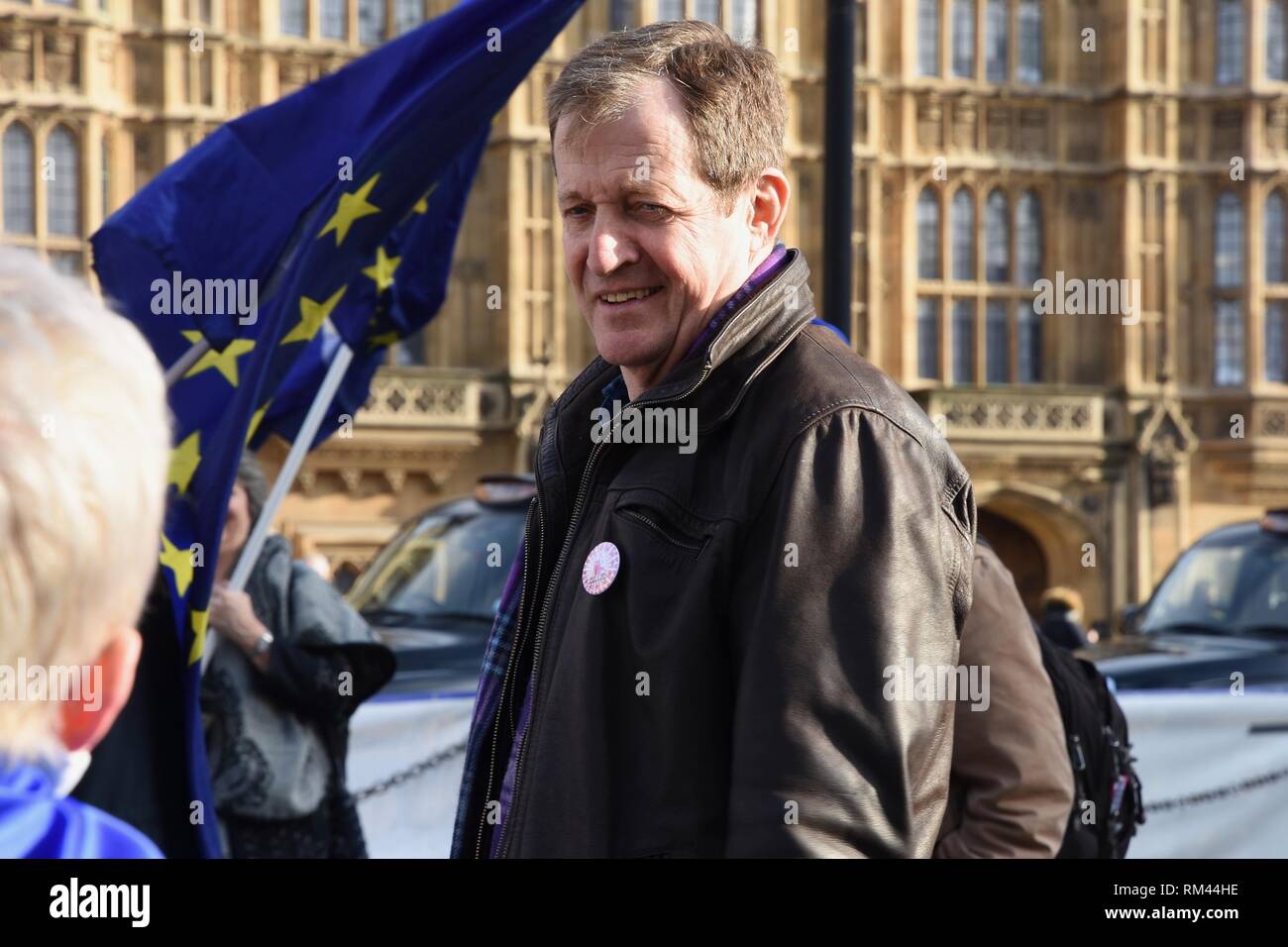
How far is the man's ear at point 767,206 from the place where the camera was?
1856 mm

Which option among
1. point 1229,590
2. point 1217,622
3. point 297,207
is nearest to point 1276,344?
point 1229,590

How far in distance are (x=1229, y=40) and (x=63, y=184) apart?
15.0 metres

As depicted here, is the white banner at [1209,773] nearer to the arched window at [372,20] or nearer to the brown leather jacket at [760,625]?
the brown leather jacket at [760,625]

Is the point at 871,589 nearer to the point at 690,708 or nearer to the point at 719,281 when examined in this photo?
the point at 690,708

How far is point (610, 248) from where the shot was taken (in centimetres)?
183

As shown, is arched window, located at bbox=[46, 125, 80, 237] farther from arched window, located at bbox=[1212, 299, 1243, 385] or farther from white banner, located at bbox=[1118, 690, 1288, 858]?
white banner, located at bbox=[1118, 690, 1288, 858]

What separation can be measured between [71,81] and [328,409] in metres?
15.6

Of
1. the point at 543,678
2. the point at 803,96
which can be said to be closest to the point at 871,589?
the point at 543,678

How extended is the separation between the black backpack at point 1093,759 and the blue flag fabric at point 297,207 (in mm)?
1879

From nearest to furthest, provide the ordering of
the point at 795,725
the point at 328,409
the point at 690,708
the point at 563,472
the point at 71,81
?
the point at 795,725 < the point at 690,708 < the point at 563,472 < the point at 328,409 < the point at 71,81

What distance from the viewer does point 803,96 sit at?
851 inches

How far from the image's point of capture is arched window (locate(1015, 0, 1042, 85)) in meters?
22.3

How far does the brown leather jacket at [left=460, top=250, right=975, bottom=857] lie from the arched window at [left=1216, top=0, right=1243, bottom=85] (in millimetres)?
22551

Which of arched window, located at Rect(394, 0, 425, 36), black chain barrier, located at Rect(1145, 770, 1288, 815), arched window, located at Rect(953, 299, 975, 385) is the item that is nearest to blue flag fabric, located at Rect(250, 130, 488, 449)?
black chain barrier, located at Rect(1145, 770, 1288, 815)
